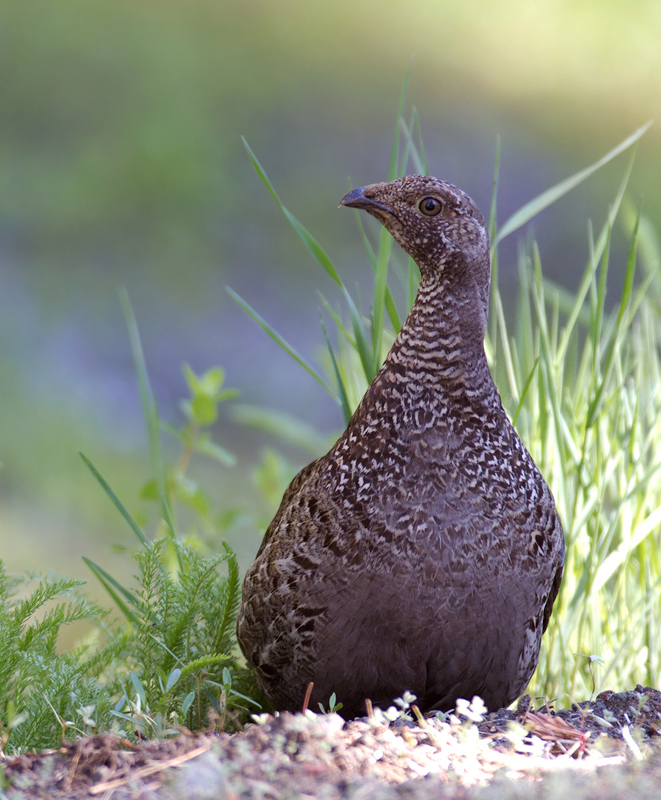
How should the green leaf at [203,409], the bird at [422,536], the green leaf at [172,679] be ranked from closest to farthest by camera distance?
the green leaf at [172,679] < the bird at [422,536] < the green leaf at [203,409]

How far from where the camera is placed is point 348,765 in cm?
→ 97

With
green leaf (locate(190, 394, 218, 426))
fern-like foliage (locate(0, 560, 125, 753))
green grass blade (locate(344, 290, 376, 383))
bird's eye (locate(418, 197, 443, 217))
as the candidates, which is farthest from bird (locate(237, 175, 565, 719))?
green leaf (locate(190, 394, 218, 426))

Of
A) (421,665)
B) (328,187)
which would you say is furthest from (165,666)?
(328,187)

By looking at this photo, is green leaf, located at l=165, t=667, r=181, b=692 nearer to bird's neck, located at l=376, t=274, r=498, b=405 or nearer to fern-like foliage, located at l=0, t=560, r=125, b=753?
fern-like foliage, located at l=0, t=560, r=125, b=753

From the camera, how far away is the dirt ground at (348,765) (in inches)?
33.4

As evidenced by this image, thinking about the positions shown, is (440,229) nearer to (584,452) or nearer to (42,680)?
(584,452)

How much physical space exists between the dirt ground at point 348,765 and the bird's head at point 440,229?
2.52ft

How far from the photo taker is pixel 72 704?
1.31 m

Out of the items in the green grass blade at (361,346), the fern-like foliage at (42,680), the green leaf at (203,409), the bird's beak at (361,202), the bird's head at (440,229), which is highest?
the bird's beak at (361,202)

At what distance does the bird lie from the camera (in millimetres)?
1354

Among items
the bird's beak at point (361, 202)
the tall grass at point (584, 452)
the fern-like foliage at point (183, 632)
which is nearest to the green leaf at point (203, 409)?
the tall grass at point (584, 452)

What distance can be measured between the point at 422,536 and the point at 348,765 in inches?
17.8

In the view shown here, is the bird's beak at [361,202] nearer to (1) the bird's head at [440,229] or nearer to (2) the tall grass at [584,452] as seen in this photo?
(1) the bird's head at [440,229]

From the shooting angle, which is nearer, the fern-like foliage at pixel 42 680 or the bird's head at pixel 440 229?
the fern-like foliage at pixel 42 680
